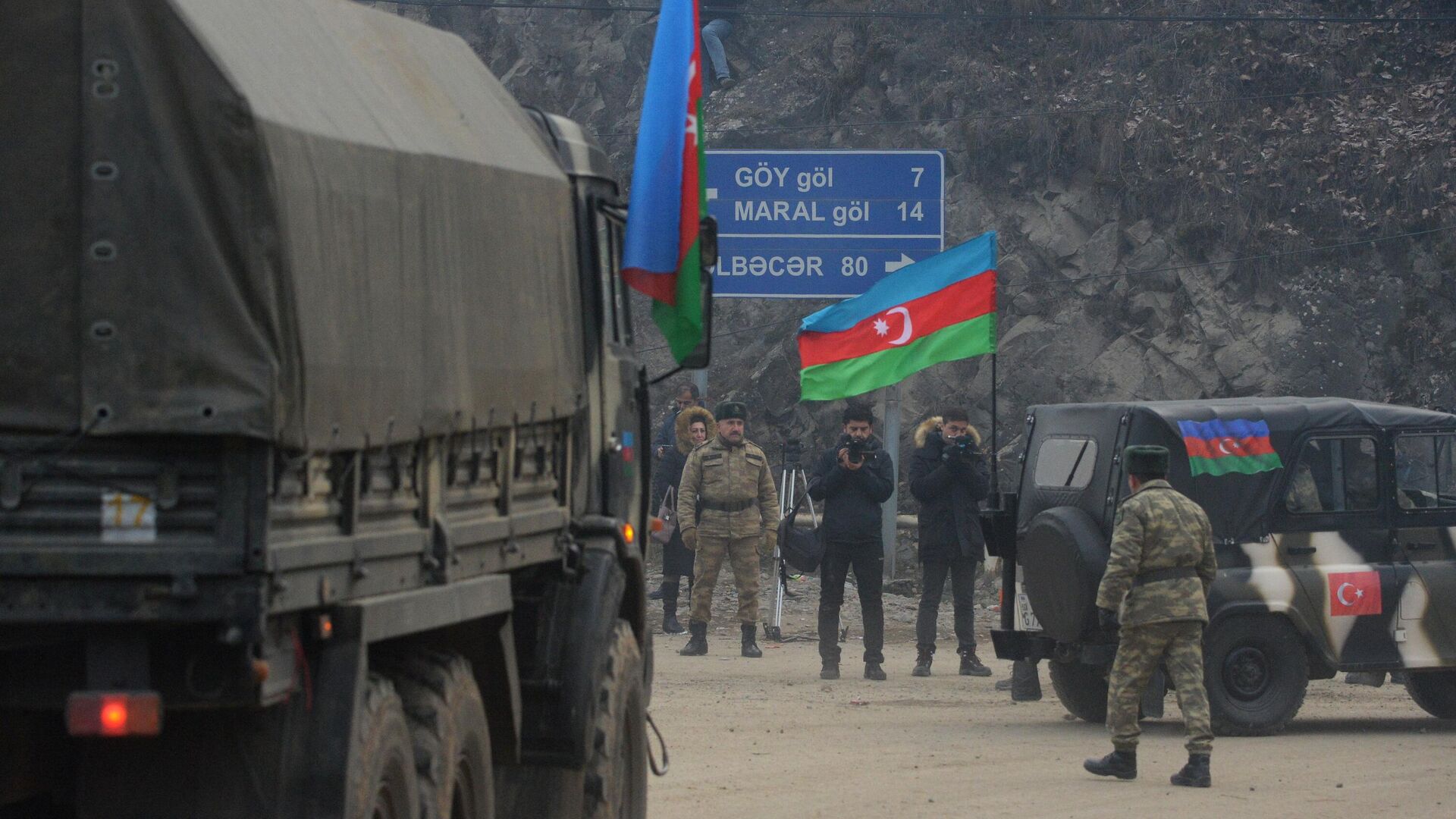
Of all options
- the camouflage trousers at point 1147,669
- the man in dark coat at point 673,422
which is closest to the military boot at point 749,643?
the man in dark coat at point 673,422

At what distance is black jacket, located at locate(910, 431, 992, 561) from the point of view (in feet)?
50.7

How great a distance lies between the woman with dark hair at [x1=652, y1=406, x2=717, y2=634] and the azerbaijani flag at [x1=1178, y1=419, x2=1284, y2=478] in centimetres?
626

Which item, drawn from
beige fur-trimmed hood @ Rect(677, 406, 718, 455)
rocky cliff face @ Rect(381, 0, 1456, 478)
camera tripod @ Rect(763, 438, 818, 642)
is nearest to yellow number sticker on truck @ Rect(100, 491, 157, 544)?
camera tripod @ Rect(763, 438, 818, 642)

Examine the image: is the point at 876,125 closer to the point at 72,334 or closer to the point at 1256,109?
the point at 1256,109

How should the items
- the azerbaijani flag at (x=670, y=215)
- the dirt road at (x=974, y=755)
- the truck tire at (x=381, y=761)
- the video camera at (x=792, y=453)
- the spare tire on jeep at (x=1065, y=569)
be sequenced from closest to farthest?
1. the truck tire at (x=381, y=761)
2. the azerbaijani flag at (x=670, y=215)
3. the dirt road at (x=974, y=755)
4. the spare tire on jeep at (x=1065, y=569)
5. the video camera at (x=792, y=453)

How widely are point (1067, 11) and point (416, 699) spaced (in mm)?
26896

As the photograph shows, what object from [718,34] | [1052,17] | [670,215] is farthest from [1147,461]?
[718,34]

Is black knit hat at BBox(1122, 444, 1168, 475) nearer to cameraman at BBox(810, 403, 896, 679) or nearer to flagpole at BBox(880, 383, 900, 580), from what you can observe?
cameraman at BBox(810, 403, 896, 679)

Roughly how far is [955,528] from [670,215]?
8570 millimetres

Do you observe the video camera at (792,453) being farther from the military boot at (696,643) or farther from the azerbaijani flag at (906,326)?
the military boot at (696,643)

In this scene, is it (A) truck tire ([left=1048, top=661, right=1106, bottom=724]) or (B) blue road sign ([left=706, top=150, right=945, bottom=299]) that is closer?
(A) truck tire ([left=1048, top=661, right=1106, bottom=724])

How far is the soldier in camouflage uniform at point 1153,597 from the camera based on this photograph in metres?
10.3

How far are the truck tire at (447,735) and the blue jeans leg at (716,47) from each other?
86.8 ft

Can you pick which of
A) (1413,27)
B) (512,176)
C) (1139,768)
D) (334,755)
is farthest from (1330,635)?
(1413,27)
